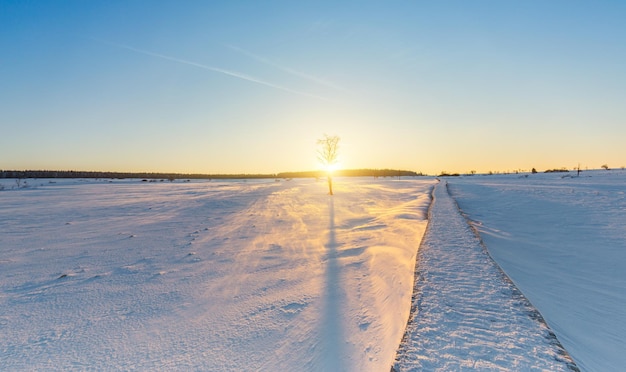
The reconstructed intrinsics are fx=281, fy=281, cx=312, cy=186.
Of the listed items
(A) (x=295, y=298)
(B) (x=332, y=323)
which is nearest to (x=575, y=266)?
(B) (x=332, y=323)

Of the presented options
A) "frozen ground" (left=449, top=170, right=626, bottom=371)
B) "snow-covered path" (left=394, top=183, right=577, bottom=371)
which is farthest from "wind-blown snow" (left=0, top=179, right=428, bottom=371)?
"frozen ground" (left=449, top=170, right=626, bottom=371)

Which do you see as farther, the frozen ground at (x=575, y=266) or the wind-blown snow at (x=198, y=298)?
the frozen ground at (x=575, y=266)

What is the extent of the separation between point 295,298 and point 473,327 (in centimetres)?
264

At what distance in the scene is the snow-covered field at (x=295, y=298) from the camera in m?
3.20

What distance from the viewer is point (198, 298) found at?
4.70 meters

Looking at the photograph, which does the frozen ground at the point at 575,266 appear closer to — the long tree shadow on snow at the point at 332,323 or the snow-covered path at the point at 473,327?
the snow-covered path at the point at 473,327

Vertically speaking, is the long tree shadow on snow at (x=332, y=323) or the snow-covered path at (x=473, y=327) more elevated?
the snow-covered path at (x=473, y=327)

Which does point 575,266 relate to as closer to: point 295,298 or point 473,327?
point 473,327

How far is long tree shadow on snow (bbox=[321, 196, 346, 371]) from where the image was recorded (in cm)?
319

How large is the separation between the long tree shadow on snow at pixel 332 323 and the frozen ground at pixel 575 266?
277 centimetres

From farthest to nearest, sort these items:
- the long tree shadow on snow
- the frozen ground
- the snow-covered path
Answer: the frozen ground → the long tree shadow on snow → the snow-covered path

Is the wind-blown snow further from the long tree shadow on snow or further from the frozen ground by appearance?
the frozen ground

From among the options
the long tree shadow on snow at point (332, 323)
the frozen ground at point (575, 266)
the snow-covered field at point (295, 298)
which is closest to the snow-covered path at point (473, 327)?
the snow-covered field at point (295, 298)

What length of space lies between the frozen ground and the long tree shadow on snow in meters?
2.77
